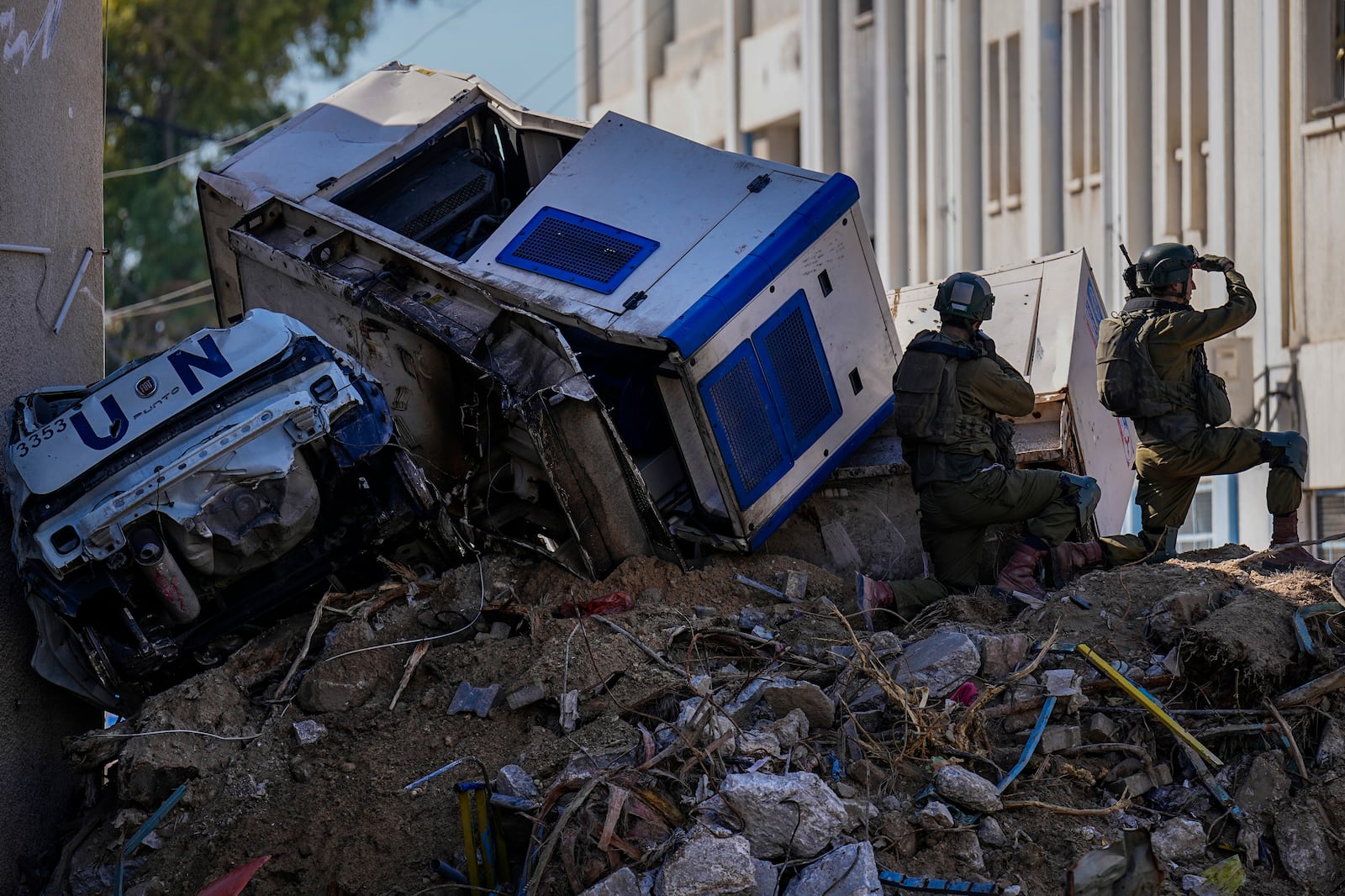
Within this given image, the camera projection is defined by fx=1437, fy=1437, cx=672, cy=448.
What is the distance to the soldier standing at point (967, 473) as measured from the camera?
585 cm

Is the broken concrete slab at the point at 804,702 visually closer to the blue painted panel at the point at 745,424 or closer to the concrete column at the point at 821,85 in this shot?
the blue painted panel at the point at 745,424

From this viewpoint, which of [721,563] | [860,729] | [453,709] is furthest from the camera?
[721,563]

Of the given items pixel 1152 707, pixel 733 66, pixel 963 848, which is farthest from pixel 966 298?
pixel 733 66

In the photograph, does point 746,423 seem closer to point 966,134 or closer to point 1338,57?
point 1338,57

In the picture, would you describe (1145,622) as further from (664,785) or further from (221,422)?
(221,422)

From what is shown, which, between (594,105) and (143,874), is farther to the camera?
(594,105)

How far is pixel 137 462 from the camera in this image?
4.96 m

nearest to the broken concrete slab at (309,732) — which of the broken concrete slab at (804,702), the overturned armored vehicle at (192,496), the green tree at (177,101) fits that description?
the overturned armored vehicle at (192,496)

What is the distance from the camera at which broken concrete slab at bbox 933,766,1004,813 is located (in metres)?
4.25

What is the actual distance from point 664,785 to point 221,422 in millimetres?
2033

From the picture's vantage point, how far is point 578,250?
19.5ft

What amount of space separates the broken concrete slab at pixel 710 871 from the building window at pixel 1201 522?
836 cm

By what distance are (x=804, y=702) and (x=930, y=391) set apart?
172 cm

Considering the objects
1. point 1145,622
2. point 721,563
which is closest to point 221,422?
point 721,563
